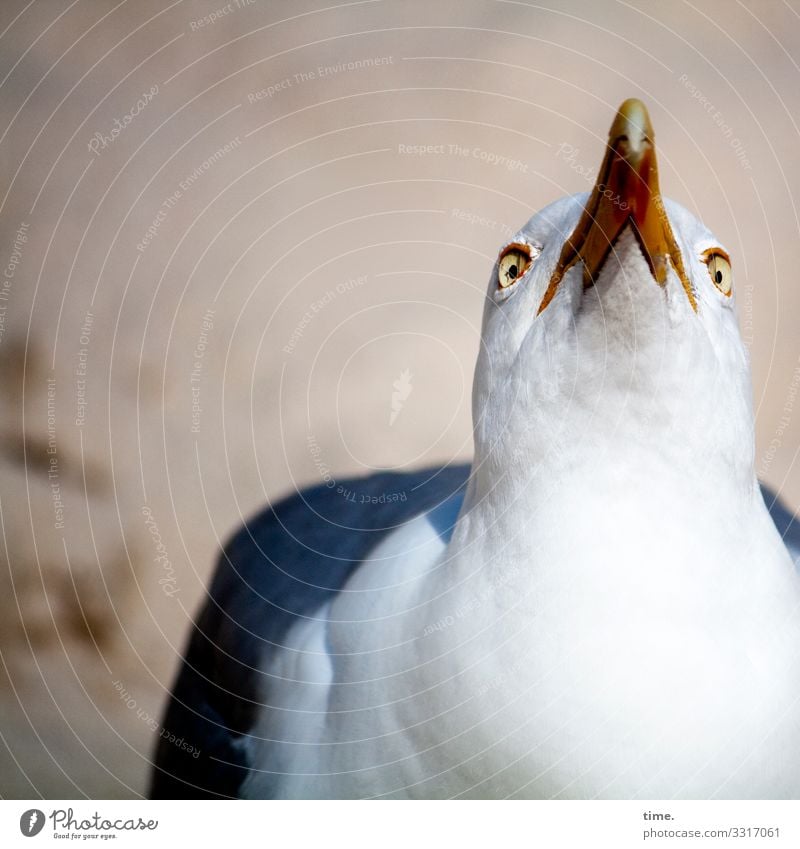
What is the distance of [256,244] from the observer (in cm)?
136

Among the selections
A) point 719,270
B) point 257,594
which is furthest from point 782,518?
point 257,594

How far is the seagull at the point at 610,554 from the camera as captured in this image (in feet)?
2.31

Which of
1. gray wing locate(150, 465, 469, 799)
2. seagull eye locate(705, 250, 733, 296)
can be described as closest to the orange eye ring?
seagull eye locate(705, 250, 733, 296)

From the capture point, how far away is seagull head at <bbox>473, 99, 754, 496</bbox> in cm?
68

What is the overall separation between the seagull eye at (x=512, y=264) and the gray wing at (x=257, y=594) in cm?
33

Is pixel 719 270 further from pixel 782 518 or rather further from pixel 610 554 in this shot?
pixel 782 518

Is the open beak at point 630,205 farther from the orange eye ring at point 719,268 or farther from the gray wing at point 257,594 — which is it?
the gray wing at point 257,594

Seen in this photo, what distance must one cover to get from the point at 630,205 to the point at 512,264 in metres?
0.16

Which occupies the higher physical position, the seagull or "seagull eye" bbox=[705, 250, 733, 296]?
"seagull eye" bbox=[705, 250, 733, 296]

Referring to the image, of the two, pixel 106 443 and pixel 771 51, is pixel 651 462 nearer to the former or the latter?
pixel 771 51

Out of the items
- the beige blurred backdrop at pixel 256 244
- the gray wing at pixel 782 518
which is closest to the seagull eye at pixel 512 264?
the beige blurred backdrop at pixel 256 244

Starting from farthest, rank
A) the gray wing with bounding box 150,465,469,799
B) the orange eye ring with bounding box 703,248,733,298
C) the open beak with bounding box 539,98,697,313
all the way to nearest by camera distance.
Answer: the gray wing with bounding box 150,465,469,799 → the orange eye ring with bounding box 703,248,733,298 → the open beak with bounding box 539,98,697,313

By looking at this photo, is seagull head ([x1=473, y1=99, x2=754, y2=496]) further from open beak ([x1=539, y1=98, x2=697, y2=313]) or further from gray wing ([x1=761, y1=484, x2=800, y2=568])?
gray wing ([x1=761, y1=484, x2=800, y2=568])
